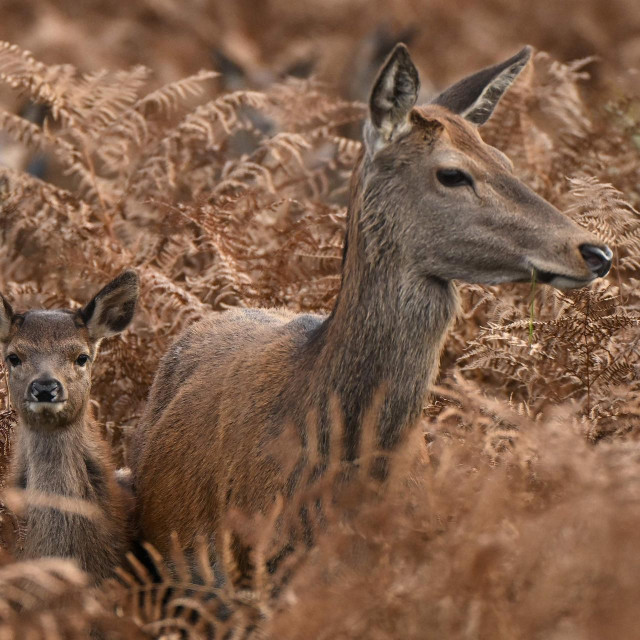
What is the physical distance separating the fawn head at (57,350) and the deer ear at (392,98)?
198 cm

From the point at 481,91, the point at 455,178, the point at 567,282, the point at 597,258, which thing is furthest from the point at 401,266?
the point at 481,91

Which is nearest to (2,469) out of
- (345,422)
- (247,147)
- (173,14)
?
(345,422)

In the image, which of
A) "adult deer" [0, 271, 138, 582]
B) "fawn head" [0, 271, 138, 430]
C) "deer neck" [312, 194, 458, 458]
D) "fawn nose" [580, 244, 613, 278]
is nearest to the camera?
"fawn nose" [580, 244, 613, 278]

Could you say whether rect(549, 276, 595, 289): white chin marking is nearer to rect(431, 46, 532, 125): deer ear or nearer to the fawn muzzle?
rect(431, 46, 532, 125): deer ear

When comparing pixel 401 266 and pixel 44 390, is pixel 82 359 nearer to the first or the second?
pixel 44 390

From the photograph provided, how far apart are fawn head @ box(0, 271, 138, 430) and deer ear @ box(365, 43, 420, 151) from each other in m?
1.98

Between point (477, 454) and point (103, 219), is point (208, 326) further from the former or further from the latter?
point (477, 454)

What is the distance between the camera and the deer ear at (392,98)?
4.72 m

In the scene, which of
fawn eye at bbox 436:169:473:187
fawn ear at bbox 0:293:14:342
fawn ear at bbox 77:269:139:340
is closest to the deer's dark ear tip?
fawn ear at bbox 77:269:139:340

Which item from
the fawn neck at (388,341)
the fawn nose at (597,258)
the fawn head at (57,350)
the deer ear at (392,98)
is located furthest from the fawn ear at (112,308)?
the fawn nose at (597,258)

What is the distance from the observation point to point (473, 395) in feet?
14.4

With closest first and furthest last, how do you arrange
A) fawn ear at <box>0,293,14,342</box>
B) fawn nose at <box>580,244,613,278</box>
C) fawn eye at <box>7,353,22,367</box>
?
1. fawn nose at <box>580,244,613,278</box>
2. fawn eye at <box>7,353,22,367</box>
3. fawn ear at <box>0,293,14,342</box>

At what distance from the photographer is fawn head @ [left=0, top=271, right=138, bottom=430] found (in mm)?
5738

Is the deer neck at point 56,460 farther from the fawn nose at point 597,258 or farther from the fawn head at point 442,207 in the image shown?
the fawn nose at point 597,258
